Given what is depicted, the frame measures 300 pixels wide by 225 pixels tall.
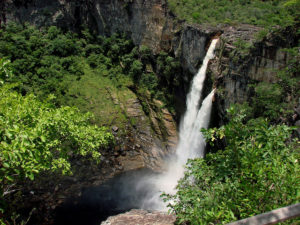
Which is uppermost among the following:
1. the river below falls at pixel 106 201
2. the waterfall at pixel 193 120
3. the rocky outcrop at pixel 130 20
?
the rocky outcrop at pixel 130 20

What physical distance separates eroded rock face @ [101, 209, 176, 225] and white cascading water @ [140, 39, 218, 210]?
1837 mm

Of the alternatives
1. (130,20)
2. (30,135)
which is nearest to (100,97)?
(130,20)

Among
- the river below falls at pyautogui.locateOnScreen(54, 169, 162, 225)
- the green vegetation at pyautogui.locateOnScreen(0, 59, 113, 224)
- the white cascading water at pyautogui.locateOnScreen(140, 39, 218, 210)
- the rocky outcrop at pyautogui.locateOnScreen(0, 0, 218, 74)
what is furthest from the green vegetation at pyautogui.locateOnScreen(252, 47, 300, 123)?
the river below falls at pyautogui.locateOnScreen(54, 169, 162, 225)

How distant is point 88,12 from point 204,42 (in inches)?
678

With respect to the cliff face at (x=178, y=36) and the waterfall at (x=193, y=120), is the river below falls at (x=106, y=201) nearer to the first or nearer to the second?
the waterfall at (x=193, y=120)

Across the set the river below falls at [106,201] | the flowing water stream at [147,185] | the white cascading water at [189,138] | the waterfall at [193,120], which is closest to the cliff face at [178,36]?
the waterfall at [193,120]

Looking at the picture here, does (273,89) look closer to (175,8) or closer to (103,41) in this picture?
(175,8)

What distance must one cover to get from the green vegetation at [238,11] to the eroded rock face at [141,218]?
1118cm

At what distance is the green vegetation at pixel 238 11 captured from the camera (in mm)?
12969

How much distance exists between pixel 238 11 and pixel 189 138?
9928 millimetres

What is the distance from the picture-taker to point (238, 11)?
17.4m

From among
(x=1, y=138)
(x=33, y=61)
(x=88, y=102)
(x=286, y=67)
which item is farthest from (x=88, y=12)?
(x=1, y=138)

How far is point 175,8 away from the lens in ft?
65.1

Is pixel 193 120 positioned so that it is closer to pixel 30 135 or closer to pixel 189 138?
pixel 189 138
